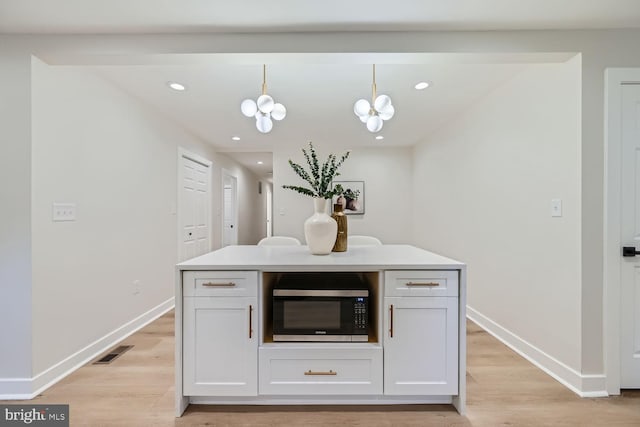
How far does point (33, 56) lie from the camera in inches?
75.8

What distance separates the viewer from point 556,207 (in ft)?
6.95

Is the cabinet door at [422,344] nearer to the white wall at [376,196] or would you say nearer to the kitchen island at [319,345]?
the kitchen island at [319,345]

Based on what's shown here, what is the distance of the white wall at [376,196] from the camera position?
17.5 feet

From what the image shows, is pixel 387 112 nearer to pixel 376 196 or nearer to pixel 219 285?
pixel 219 285

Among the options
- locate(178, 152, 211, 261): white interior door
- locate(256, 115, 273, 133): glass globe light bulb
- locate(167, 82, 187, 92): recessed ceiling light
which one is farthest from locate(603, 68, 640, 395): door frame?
locate(178, 152, 211, 261): white interior door

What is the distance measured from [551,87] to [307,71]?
1.77 m

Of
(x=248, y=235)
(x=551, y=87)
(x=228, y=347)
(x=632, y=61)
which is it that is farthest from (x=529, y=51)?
(x=248, y=235)

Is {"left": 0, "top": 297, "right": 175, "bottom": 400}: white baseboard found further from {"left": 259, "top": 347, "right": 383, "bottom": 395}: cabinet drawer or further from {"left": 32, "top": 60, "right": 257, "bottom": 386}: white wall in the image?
{"left": 259, "top": 347, "right": 383, "bottom": 395}: cabinet drawer

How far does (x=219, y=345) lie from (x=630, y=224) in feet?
8.42

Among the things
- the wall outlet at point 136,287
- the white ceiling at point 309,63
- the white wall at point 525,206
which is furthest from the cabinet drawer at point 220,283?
the white wall at point 525,206

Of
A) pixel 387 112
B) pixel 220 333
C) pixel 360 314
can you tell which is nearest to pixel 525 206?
pixel 387 112

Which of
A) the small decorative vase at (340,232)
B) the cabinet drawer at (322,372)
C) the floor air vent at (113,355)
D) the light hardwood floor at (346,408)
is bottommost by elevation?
the floor air vent at (113,355)

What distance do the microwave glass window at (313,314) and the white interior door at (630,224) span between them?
180cm

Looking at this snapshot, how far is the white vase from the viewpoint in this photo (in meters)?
1.96
